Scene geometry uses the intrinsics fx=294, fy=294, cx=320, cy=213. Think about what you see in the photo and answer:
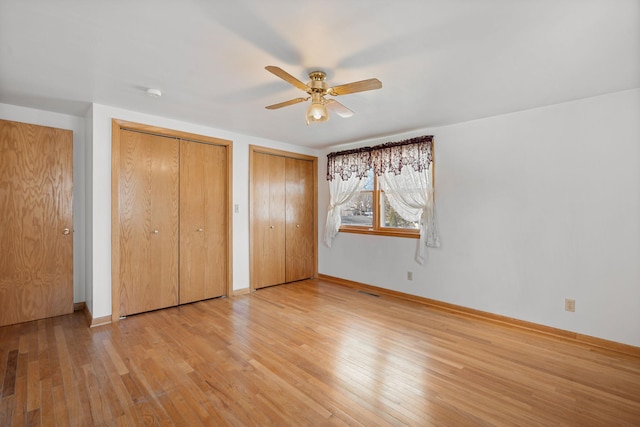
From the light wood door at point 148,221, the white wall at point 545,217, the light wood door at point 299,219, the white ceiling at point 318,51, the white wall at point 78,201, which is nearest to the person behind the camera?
the white ceiling at point 318,51

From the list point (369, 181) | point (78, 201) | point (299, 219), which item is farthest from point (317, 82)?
point (78, 201)

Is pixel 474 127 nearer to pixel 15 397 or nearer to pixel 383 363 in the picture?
pixel 383 363

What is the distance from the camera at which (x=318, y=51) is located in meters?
1.97

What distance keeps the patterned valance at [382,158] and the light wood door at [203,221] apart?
182 centimetres

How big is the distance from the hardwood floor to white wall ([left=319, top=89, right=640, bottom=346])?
0.38 m

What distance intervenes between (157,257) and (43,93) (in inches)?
77.4

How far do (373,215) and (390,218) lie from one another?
28cm

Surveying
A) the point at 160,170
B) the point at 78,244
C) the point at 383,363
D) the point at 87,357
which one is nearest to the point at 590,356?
the point at 383,363

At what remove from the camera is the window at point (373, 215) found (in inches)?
168

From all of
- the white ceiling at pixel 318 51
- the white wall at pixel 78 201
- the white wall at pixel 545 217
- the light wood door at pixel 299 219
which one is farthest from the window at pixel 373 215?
the white wall at pixel 78 201

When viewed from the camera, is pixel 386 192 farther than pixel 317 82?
→ Yes

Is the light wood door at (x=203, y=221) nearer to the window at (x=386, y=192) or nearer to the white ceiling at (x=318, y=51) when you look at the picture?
the white ceiling at (x=318, y=51)

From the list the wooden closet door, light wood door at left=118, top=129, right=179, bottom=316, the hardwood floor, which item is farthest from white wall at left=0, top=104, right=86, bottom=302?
the wooden closet door

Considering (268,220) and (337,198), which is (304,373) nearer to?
(268,220)
